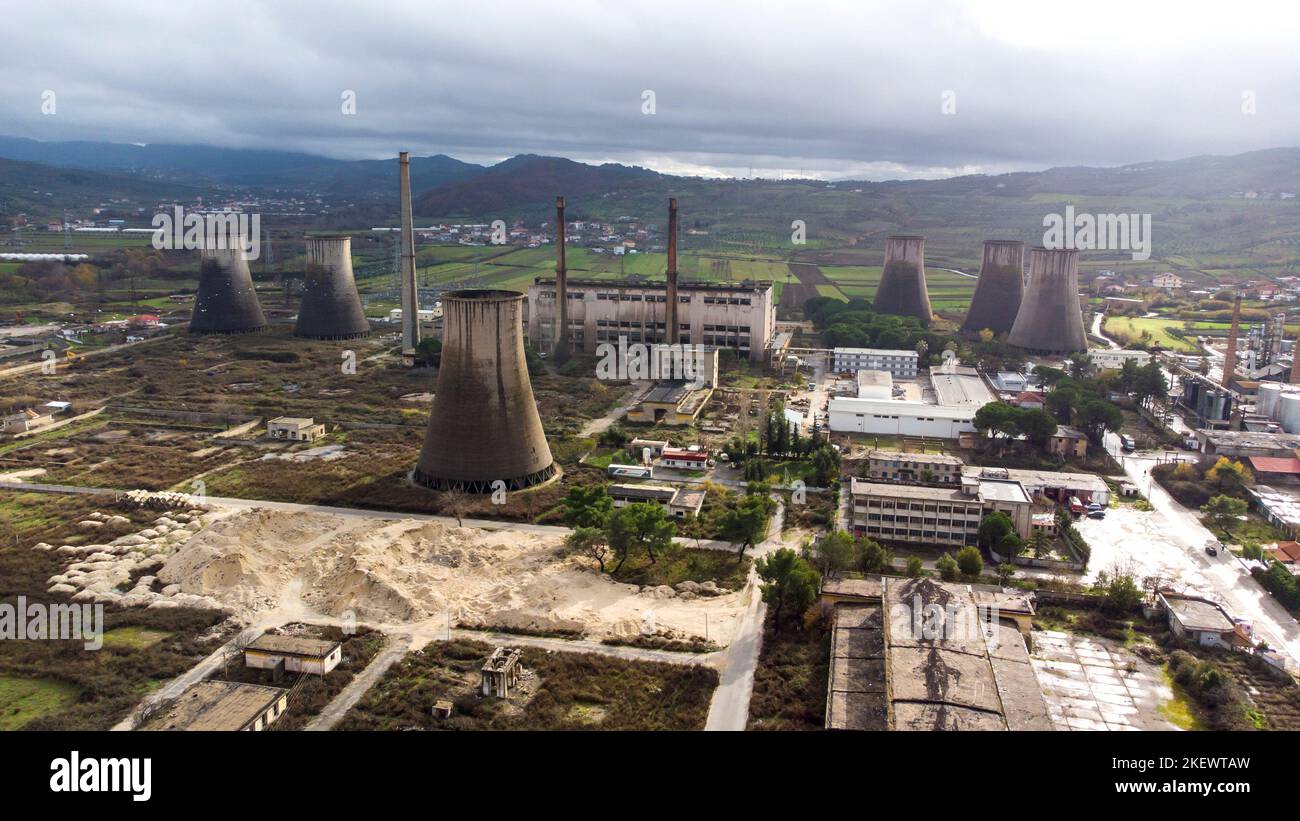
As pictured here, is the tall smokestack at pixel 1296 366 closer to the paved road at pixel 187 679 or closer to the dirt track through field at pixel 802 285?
the dirt track through field at pixel 802 285

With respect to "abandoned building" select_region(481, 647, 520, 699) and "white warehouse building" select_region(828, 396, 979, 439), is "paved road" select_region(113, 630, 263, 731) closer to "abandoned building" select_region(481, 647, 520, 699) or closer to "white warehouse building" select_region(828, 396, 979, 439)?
"abandoned building" select_region(481, 647, 520, 699)

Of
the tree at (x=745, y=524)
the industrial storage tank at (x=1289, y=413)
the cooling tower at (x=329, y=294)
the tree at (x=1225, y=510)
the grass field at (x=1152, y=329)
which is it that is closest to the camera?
the tree at (x=745, y=524)

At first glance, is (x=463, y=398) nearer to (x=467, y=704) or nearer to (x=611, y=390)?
(x=467, y=704)

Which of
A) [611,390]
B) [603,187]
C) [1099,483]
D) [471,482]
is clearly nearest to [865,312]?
[611,390]

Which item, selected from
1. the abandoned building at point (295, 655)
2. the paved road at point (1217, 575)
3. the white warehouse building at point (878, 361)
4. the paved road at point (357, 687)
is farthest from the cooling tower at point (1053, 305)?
the abandoned building at point (295, 655)

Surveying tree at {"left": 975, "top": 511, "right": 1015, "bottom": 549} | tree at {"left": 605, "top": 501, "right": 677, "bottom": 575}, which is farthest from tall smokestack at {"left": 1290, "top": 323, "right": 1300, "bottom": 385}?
tree at {"left": 605, "top": 501, "right": 677, "bottom": 575}

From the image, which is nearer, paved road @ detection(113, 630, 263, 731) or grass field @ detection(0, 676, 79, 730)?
paved road @ detection(113, 630, 263, 731)
